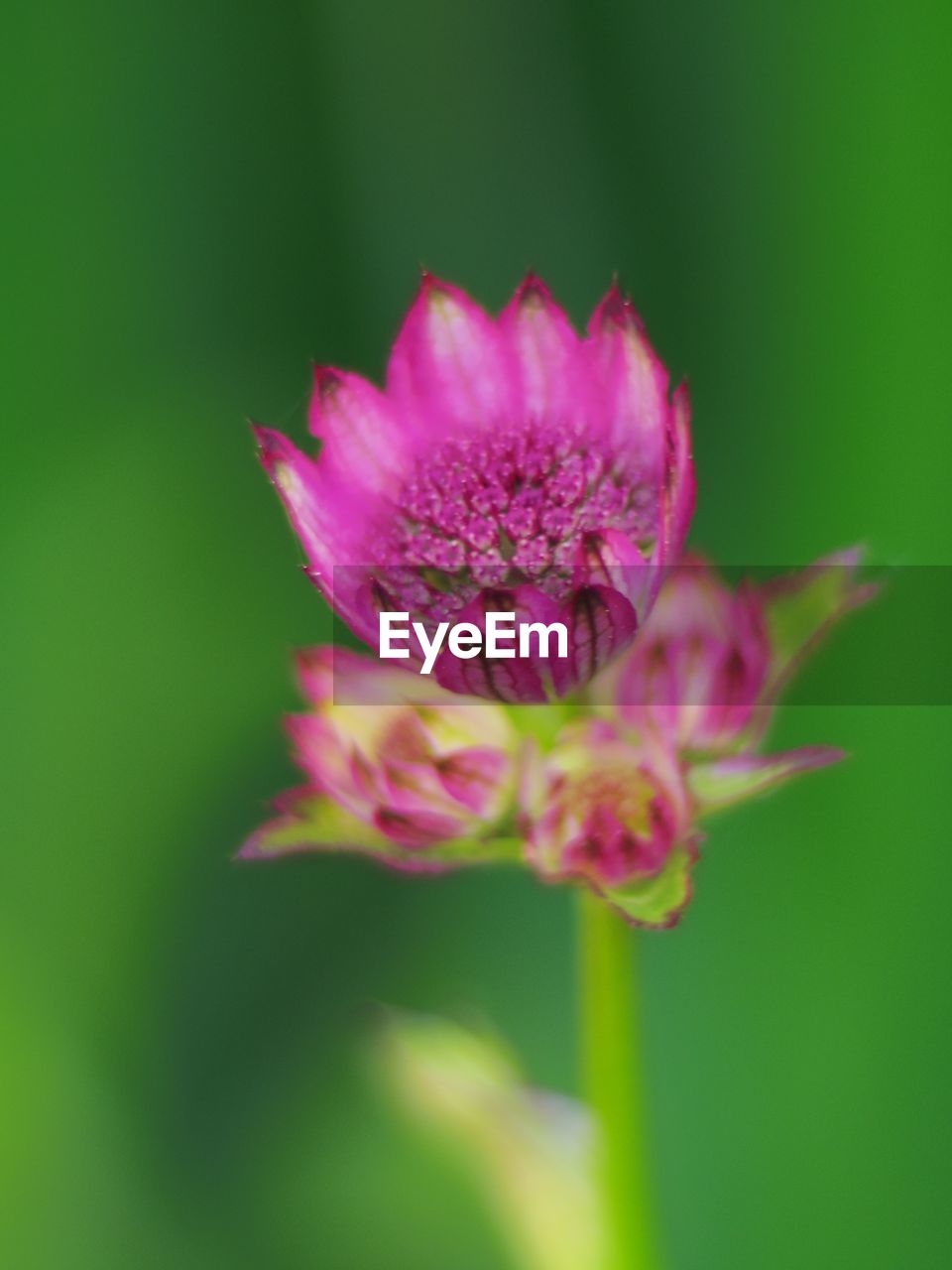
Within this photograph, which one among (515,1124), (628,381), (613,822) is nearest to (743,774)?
(613,822)

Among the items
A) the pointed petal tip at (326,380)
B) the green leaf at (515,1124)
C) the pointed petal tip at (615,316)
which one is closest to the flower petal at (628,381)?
the pointed petal tip at (615,316)

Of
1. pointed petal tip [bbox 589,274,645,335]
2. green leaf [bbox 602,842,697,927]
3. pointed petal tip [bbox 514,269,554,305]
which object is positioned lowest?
green leaf [bbox 602,842,697,927]

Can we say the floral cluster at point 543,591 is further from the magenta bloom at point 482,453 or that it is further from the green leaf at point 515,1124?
the green leaf at point 515,1124

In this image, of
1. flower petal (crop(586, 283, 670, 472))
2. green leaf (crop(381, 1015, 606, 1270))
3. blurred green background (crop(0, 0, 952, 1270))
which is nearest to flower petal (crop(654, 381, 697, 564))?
flower petal (crop(586, 283, 670, 472))

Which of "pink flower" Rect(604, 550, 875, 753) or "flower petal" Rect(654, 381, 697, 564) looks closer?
"flower petal" Rect(654, 381, 697, 564)

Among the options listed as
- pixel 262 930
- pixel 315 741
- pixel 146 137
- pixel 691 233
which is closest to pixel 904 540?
pixel 691 233

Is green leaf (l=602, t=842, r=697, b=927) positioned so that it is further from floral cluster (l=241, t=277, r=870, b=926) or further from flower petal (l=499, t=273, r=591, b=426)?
flower petal (l=499, t=273, r=591, b=426)

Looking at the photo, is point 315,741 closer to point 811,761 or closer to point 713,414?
point 811,761
